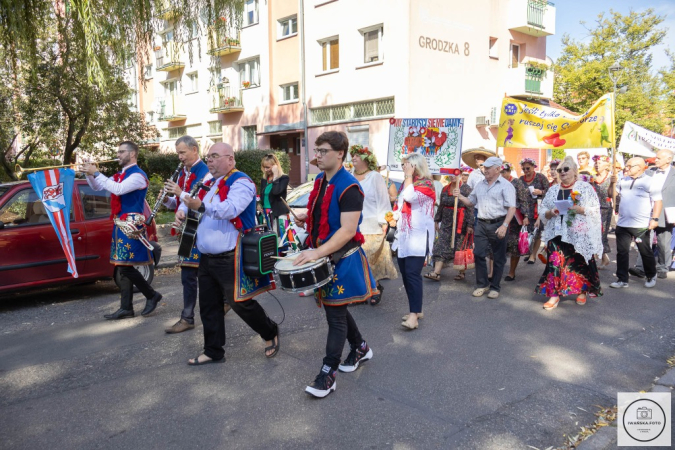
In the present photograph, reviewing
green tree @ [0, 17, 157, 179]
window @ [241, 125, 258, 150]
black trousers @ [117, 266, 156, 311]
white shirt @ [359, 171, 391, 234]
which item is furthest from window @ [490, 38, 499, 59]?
black trousers @ [117, 266, 156, 311]

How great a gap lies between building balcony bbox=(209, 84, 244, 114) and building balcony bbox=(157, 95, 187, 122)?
15.8 ft

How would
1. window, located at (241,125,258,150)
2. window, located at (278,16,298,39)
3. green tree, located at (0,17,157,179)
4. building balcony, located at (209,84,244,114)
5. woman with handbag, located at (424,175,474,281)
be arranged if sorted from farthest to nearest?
window, located at (241,125,258,150) < building balcony, located at (209,84,244,114) < window, located at (278,16,298,39) < green tree, located at (0,17,157,179) < woman with handbag, located at (424,175,474,281)

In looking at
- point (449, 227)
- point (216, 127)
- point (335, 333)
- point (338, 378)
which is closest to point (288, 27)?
point (216, 127)

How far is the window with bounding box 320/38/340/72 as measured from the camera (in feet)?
77.3

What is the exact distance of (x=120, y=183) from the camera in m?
5.66

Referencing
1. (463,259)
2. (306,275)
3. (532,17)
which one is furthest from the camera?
(532,17)

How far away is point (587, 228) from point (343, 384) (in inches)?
152

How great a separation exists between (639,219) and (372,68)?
51.7ft

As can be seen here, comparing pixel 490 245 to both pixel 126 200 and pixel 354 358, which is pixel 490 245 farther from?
pixel 126 200

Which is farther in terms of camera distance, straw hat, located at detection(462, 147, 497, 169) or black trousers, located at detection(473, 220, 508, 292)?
straw hat, located at detection(462, 147, 497, 169)

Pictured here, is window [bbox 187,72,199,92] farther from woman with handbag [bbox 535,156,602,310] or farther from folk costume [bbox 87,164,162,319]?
woman with handbag [bbox 535,156,602,310]

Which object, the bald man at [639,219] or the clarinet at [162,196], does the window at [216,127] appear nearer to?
the bald man at [639,219]

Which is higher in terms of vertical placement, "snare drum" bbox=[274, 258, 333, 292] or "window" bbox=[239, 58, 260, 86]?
"window" bbox=[239, 58, 260, 86]

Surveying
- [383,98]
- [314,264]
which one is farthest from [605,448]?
[383,98]
